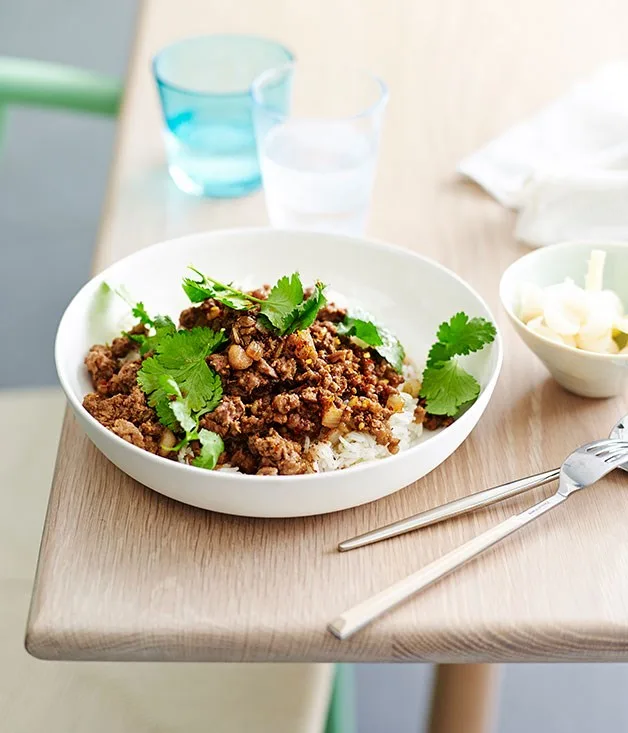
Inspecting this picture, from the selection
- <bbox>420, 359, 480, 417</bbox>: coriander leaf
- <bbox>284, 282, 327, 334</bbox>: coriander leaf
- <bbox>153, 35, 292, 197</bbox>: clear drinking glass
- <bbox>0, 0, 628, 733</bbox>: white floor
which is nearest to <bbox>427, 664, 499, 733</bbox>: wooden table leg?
<bbox>0, 0, 628, 733</bbox>: white floor

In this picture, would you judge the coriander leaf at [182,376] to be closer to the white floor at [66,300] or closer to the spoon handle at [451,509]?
the spoon handle at [451,509]

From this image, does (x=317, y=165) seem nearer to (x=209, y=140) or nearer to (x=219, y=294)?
(x=209, y=140)

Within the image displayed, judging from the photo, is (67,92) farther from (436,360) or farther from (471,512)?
(471,512)

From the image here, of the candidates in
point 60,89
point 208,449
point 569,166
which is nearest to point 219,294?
point 208,449

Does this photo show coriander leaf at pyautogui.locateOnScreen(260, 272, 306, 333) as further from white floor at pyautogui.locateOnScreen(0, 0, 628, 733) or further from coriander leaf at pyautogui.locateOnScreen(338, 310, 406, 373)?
white floor at pyautogui.locateOnScreen(0, 0, 628, 733)

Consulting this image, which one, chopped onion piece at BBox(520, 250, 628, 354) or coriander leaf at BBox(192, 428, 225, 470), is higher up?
chopped onion piece at BBox(520, 250, 628, 354)

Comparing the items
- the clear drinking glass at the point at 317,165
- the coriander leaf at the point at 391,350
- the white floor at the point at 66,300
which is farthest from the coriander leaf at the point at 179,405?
the clear drinking glass at the point at 317,165
